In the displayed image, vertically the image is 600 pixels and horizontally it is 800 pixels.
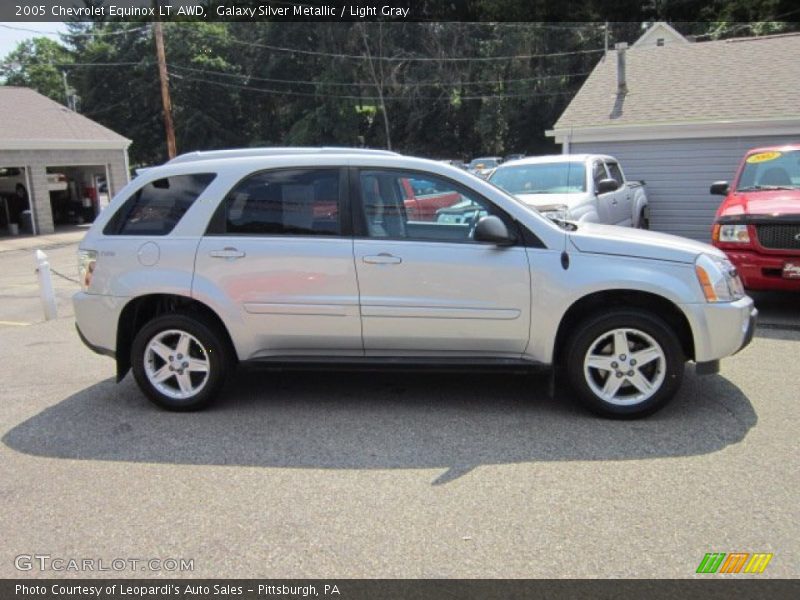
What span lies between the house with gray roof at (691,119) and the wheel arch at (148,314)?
1141 cm

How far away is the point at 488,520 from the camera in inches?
133

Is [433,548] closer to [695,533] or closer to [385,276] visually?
[695,533]

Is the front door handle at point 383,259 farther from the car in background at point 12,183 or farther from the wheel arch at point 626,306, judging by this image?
the car in background at point 12,183

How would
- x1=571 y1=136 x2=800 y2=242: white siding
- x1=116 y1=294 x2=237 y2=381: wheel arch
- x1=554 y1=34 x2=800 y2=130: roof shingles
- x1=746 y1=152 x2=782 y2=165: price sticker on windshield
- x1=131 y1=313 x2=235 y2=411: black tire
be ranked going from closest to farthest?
x1=131 y1=313 x2=235 y2=411: black tire, x1=116 y1=294 x2=237 y2=381: wheel arch, x1=746 y1=152 x2=782 y2=165: price sticker on windshield, x1=554 y1=34 x2=800 y2=130: roof shingles, x1=571 y1=136 x2=800 y2=242: white siding

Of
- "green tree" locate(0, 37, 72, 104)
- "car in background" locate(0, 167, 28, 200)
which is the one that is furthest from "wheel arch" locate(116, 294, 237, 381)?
"green tree" locate(0, 37, 72, 104)

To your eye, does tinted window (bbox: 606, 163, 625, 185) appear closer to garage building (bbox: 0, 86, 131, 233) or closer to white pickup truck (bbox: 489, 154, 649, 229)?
white pickup truck (bbox: 489, 154, 649, 229)

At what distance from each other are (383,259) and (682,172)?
36.4 ft

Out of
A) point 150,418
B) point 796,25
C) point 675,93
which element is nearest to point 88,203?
point 675,93

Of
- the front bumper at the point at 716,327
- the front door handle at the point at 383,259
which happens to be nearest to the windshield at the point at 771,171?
the front bumper at the point at 716,327

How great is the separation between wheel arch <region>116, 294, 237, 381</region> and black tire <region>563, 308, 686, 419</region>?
2.56 meters

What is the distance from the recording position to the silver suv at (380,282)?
15.1 ft

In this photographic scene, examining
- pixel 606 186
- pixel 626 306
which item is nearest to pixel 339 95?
pixel 606 186

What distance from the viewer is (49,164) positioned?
2411cm

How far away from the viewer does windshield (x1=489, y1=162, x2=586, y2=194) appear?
32.8ft
